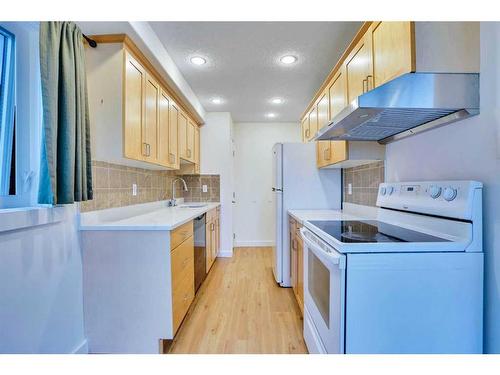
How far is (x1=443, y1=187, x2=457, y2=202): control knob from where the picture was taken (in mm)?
1165

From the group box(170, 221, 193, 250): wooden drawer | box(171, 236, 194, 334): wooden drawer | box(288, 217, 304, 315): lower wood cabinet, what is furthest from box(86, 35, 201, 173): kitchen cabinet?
box(288, 217, 304, 315): lower wood cabinet

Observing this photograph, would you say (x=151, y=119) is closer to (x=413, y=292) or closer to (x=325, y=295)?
(x=325, y=295)

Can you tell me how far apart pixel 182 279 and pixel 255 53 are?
2.02m

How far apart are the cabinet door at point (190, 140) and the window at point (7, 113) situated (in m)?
1.97

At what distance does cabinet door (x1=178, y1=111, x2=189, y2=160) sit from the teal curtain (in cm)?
147

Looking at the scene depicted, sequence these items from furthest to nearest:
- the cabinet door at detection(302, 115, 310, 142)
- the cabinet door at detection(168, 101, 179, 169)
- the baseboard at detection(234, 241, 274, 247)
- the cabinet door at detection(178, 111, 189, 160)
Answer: the baseboard at detection(234, 241, 274, 247) < the cabinet door at detection(302, 115, 310, 142) < the cabinet door at detection(178, 111, 189, 160) < the cabinet door at detection(168, 101, 179, 169)

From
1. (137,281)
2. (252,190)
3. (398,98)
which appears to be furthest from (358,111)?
(252,190)

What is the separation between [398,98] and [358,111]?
6.8 inches

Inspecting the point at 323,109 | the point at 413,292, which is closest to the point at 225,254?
the point at 323,109

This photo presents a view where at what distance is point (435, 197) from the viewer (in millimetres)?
1280

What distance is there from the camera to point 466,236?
109 cm

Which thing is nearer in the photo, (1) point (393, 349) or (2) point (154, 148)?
(1) point (393, 349)

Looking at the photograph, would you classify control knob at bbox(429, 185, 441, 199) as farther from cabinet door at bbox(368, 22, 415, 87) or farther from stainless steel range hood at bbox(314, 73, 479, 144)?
cabinet door at bbox(368, 22, 415, 87)
